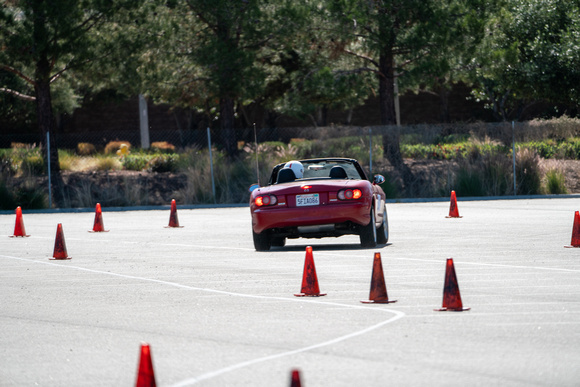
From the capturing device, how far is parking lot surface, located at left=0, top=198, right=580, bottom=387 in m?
6.21

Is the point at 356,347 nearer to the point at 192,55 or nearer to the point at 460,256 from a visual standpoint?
the point at 460,256

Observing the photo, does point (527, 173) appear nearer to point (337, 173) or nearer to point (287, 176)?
point (337, 173)

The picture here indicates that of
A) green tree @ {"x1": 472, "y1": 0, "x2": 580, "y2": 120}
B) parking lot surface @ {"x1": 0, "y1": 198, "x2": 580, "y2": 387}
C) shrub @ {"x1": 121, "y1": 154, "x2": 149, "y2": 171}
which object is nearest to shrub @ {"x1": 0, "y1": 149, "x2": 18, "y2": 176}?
shrub @ {"x1": 121, "y1": 154, "x2": 149, "y2": 171}

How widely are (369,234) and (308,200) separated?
105 cm

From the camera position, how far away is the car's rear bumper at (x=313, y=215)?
44.1ft

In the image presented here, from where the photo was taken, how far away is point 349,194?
44.3ft

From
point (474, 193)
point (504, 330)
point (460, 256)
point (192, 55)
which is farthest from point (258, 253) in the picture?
point (192, 55)

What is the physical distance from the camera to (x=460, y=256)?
12.6 m

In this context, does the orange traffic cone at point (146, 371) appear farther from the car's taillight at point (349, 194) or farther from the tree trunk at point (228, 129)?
the tree trunk at point (228, 129)

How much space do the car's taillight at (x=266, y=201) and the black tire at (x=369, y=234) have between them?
1.32 meters

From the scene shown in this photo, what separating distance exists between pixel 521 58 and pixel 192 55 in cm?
1120

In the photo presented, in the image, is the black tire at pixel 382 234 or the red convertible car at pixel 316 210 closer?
the red convertible car at pixel 316 210

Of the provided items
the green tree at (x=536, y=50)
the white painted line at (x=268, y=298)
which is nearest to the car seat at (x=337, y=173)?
the white painted line at (x=268, y=298)

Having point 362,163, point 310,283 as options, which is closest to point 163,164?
point 362,163
